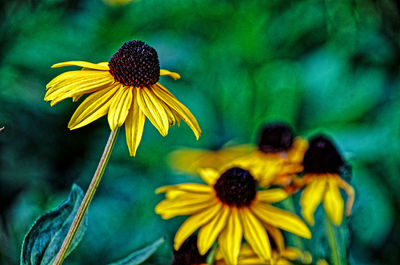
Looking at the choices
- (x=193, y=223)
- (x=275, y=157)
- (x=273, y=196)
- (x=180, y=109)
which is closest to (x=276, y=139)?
(x=275, y=157)

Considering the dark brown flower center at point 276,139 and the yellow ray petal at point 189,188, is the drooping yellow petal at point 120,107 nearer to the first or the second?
the yellow ray petal at point 189,188

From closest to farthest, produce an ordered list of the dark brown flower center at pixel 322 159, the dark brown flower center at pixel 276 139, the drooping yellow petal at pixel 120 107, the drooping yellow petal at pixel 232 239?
the drooping yellow petal at pixel 120 107, the drooping yellow petal at pixel 232 239, the dark brown flower center at pixel 322 159, the dark brown flower center at pixel 276 139

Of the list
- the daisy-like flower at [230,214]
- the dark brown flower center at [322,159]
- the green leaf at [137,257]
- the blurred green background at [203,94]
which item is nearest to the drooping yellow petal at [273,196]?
the daisy-like flower at [230,214]

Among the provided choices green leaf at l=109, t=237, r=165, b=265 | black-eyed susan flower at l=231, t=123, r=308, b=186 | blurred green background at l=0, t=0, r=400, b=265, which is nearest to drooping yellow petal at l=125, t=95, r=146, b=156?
green leaf at l=109, t=237, r=165, b=265

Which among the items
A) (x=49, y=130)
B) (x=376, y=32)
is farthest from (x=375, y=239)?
(x=49, y=130)

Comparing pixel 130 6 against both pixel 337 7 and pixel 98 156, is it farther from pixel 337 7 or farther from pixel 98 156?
pixel 337 7

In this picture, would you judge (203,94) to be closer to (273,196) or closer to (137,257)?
(273,196)
